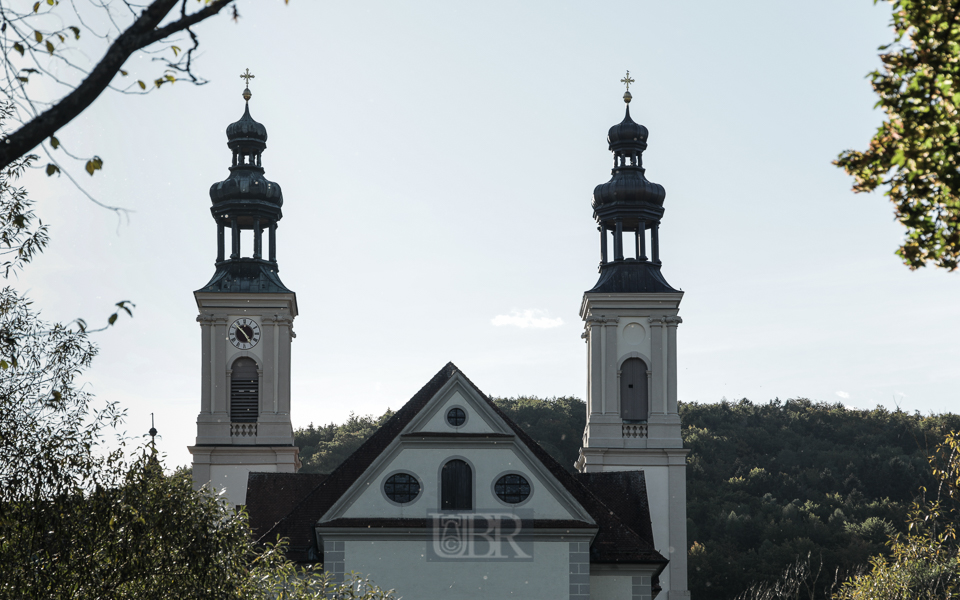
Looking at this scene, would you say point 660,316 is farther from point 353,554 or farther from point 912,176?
point 912,176

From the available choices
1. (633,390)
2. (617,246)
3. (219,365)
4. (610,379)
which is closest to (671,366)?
(633,390)

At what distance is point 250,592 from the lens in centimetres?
1736

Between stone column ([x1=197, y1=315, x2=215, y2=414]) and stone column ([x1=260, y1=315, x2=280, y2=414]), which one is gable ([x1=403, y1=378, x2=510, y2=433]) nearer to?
stone column ([x1=260, y1=315, x2=280, y2=414])

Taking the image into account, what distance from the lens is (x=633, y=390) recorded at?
140 ft

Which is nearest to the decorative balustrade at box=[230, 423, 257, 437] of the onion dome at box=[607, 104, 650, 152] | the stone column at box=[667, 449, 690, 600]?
the stone column at box=[667, 449, 690, 600]

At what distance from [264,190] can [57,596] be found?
30.9 meters

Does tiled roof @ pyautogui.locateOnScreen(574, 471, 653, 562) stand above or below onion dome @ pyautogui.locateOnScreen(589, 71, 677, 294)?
below

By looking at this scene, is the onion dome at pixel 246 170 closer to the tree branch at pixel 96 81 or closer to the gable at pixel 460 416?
the gable at pixel 460 416

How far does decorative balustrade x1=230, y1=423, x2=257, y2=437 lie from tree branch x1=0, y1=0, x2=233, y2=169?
3400 cm

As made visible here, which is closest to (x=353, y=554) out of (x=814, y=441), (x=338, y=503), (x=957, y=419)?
(x=338, y=503)

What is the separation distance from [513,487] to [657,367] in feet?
44.3

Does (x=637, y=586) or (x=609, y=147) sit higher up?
(x=609, y=147)

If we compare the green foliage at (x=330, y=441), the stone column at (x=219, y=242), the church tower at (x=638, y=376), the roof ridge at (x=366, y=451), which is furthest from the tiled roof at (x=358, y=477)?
the green foliage at (x=330, y=441)

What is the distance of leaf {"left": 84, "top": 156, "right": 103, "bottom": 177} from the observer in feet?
32.3
